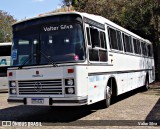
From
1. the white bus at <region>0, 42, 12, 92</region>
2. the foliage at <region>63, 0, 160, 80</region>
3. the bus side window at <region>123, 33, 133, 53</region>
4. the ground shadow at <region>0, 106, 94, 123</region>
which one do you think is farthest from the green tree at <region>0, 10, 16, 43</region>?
the ground shadow at <region>0, 106, 94, 123</region>

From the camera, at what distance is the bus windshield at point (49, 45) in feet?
29.8

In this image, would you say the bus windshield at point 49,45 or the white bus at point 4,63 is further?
the white bus at point 4,63

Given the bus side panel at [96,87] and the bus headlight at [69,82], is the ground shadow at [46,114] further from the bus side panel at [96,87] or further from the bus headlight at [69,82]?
the bus headlight at [69,82]

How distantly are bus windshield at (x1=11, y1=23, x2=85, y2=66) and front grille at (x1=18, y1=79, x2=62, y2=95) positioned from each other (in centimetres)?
56

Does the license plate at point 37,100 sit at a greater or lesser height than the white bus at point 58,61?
lesser

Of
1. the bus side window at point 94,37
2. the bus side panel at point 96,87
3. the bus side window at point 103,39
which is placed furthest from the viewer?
the bus side window at point 103,39

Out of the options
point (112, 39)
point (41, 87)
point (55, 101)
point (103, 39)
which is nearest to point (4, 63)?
point (112, 39)

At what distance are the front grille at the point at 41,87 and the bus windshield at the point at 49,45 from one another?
0.56 m

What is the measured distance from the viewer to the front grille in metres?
8.98

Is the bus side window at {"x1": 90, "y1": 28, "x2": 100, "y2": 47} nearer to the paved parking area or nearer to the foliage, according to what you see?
the paved parking area

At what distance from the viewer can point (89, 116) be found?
10.1m

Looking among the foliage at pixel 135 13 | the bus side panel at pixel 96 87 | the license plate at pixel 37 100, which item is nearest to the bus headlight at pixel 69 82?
the bus side panel at pixel 96 87

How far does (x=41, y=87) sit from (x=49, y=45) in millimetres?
1245

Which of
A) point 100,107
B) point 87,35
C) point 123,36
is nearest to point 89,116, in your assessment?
point 100,107
